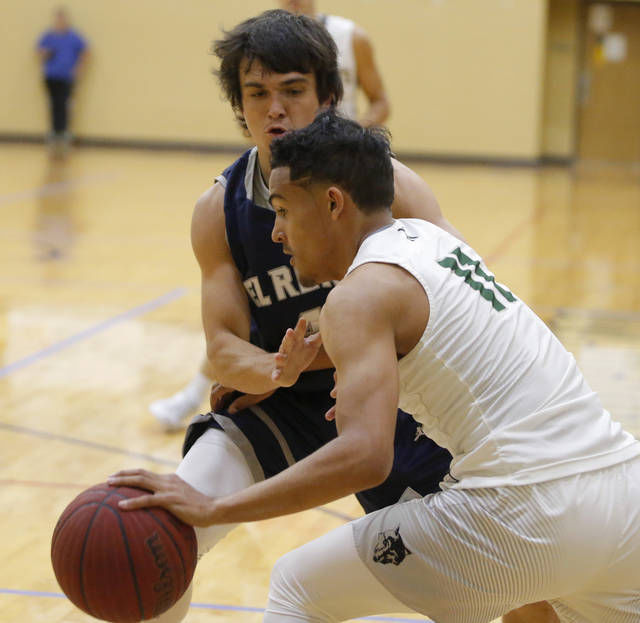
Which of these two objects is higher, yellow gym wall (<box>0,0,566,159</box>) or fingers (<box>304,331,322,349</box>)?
fingers (<box>304,331,322,349</box>)

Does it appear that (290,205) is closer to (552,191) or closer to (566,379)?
(566,379)

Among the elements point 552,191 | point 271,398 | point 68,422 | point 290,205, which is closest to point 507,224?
point 552,191

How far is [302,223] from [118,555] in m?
0.81

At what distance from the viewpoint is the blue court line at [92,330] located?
5762 mm

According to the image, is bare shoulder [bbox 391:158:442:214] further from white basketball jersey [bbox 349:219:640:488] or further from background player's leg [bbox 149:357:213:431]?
background player's leg [bbox 149:357:213:431]

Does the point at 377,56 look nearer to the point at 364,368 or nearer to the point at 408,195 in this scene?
the point at 408,195

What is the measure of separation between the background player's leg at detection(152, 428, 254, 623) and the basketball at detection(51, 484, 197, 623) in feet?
0.99

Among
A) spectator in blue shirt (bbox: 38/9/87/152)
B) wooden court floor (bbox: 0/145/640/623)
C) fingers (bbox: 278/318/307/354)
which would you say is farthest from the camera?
spectator in blue shirt (bbox: 38/9/87/152)

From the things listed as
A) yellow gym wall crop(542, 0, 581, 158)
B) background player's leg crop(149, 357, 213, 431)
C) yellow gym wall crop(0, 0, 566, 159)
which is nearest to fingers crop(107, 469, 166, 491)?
background player's leg crop(149, 357, 213, 431)

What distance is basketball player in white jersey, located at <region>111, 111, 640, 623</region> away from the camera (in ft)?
6.84

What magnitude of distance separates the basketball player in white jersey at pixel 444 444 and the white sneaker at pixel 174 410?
2593 mm

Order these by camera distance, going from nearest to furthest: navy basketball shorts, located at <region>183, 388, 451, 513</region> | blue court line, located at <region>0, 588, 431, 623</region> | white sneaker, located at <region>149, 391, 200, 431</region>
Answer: navy basketball shorts, located at <region>183, 388, 451, 513</region>
blue court line, located at <region>0, 588, 431, 623</region>
white sneaker, located at <region>149, 391, 200, 431</region>

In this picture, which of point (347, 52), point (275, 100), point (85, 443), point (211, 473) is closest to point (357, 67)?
point (347, 52)

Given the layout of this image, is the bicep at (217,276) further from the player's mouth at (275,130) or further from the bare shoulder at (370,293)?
the bare shoulder at (370,293)
